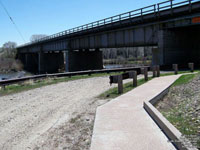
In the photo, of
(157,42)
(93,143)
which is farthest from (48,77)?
(93,143)

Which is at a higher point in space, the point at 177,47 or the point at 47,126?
the point at 177,47

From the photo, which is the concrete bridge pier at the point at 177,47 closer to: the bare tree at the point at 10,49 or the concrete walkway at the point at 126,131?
the concrete walkway at the point at 126,131

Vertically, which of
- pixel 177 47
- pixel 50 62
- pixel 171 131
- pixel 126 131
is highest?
pixel 177 47

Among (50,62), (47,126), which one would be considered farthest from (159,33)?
(50,62)

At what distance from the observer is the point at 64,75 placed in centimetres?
2308

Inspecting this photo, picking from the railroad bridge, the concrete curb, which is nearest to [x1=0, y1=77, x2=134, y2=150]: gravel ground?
the concrete curb

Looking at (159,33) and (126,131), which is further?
(159,33)

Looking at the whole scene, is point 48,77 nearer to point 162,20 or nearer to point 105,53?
point 162,20

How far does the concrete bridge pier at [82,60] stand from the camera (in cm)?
→ 4931

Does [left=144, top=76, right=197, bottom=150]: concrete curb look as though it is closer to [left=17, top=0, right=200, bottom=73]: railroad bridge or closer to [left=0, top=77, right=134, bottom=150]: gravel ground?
[left=0, top=77, right=134, bottom=150]: gravel ground

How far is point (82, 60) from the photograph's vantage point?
51.1m

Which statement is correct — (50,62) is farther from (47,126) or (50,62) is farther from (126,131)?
(126,131)

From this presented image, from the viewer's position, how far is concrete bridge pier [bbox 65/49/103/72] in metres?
49.3

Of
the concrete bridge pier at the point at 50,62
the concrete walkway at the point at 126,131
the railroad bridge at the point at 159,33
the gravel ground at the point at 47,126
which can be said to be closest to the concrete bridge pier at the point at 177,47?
the railroad bridge at the point at 159,33
